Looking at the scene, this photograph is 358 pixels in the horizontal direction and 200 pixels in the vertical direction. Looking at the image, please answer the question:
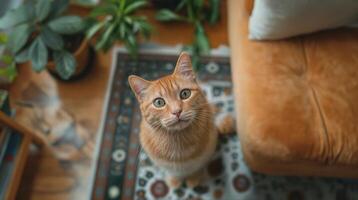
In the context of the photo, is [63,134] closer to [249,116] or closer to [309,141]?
[249,116]

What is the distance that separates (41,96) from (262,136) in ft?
3.90

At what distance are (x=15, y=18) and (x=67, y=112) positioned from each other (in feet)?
1.70

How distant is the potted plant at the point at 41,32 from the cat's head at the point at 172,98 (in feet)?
1.90

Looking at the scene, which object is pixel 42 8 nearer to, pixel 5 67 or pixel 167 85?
pixel 5 67

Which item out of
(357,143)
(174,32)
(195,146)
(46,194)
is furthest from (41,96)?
(357,143)

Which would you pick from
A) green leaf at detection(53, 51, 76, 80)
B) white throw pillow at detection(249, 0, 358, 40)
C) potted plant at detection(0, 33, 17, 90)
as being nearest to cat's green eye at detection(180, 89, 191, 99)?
white throw pillow at detection(249, 0, 358, 40)

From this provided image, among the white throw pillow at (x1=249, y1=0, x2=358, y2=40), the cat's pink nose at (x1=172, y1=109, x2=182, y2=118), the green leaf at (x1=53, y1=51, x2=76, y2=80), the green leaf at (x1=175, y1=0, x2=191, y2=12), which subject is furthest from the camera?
the green leaf at (x1=175, y1=0, x2=191, y2=12)

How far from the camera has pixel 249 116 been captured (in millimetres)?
956

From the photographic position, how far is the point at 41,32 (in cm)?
124

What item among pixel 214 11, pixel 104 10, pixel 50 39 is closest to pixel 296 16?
pixel 214 11

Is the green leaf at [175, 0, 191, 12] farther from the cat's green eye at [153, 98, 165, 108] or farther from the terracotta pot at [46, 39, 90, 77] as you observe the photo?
the cat's green eye at [153, 98, 165, 108]

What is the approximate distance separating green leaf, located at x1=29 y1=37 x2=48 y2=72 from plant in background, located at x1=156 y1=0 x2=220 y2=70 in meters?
0.64

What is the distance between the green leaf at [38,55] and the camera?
1.20 m

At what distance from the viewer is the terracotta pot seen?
4.44 ft
